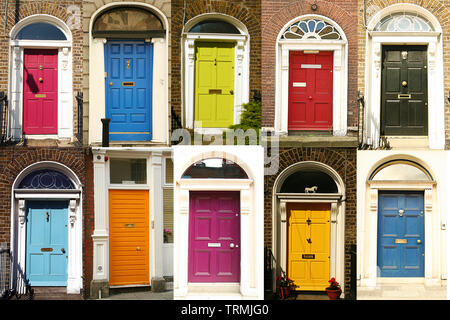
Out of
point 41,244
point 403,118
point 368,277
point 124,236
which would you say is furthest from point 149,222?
point 403,118

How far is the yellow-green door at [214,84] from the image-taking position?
6332mm

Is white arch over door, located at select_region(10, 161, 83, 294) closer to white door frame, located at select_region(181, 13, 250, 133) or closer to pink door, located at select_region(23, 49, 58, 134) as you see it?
pink door, located at select_region(23, 49, 58, 134)

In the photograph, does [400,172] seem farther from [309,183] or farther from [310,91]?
[310,91]

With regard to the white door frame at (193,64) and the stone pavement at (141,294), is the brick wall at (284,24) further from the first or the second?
the stone pavement at (141,294)

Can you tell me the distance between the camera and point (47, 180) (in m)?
6.52

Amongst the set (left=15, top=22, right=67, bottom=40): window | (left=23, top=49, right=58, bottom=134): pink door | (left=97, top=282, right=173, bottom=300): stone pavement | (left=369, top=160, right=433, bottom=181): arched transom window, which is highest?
(left=15, top=22, right=67, bottom=40): window

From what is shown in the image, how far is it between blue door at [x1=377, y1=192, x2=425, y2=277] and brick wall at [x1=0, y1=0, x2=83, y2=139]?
12.3ft

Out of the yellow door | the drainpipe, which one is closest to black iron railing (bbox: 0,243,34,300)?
the drainpipe

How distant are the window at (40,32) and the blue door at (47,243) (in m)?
1.93

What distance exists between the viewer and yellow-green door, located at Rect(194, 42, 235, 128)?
6.33 metres

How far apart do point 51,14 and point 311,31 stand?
304 centimetres

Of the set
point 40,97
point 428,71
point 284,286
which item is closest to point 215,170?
point 284,286

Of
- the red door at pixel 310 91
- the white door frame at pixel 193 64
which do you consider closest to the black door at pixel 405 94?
the red door at pixel 310 91

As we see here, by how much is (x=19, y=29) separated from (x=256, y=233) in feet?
11.9
